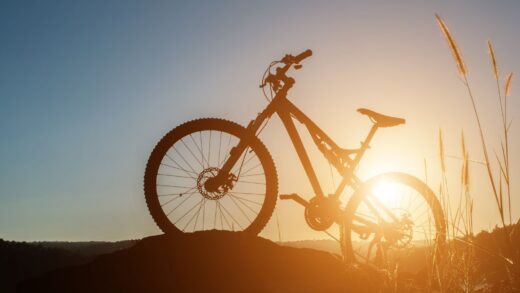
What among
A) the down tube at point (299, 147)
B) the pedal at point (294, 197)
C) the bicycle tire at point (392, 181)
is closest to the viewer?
the bicycle tire at point (392, 181)

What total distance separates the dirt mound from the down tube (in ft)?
3.45

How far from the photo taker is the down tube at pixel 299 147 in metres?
5.09

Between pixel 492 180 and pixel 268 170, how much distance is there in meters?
2.54

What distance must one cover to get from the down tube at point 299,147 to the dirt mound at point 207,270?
105 cm

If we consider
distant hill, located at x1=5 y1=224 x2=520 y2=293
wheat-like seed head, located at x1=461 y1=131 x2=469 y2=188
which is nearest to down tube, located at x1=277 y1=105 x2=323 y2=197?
distant hill, located at x1=5 y1=224 x2=520 y2=293

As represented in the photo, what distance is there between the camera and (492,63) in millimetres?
2996

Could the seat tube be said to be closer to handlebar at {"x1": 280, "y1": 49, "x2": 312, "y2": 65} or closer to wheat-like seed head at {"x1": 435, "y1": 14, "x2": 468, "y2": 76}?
handlebar at {"x1": 280, "y1": 49, "x2": 312, "y2": 65}

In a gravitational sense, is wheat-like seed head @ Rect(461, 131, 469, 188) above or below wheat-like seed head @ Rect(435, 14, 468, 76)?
below

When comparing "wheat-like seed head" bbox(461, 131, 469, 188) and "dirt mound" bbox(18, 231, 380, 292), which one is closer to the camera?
"wheat-like seed head" bbox(461, 131, 469, 188)

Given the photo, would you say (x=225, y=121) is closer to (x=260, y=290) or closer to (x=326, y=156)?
(x=326, y=156)

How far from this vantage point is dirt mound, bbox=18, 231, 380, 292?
3641mm

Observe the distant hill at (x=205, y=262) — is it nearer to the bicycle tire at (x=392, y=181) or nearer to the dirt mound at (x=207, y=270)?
the dirt mound at (x=207, y=270)

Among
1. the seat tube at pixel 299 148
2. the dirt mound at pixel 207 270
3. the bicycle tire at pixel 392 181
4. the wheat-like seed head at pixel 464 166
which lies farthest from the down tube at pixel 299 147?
the wheat-like seed head at pixel 464 166

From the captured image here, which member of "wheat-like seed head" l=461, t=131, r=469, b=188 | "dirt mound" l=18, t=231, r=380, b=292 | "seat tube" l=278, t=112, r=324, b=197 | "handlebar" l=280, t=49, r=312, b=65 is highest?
"handlebar" l=280, t=49, r=312, b=65
